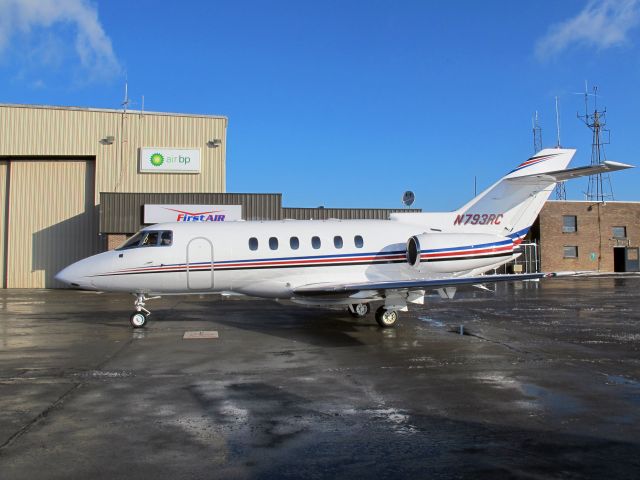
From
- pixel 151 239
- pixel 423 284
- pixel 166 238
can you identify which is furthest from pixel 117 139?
pixel 423 284

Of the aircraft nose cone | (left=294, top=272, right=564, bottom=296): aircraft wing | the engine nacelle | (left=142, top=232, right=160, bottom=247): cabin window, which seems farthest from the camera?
the engine nacelle

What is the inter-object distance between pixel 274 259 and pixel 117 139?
2345 cm

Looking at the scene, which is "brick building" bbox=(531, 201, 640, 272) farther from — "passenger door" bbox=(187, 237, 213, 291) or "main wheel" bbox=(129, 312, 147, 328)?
"main wheel" bbox=(129, 312, 147, 328)

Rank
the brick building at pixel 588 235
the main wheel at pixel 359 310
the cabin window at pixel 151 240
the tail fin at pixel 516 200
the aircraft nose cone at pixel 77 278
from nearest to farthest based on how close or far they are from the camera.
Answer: the aircraft nose cone at pixel 77 278
the cabin window at pixel 151 240
the tail fin at pixel 516 200
the main wheel at pixel 359 310
the brick building at pixel 588 235

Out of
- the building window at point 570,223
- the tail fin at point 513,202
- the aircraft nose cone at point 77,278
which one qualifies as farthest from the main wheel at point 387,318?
the building window at point 570,223

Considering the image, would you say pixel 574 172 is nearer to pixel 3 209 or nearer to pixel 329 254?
pixel 329 254

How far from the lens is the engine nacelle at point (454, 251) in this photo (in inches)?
586

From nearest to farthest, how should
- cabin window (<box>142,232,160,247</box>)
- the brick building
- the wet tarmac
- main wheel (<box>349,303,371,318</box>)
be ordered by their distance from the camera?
1. the wet tarmac
2. cabin window (<box>142,232,160,247</box>)
3. main wheel (<box>349,303,371,318</box>)
4. the brick building

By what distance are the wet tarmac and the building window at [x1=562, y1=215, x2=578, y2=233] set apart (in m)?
33.2

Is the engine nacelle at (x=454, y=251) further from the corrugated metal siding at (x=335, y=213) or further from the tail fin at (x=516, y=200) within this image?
the corrugated metal siding at (x=335, y=213)

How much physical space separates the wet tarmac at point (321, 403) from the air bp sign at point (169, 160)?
20808 mm

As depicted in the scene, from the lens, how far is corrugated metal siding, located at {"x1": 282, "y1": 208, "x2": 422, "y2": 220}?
3225 cm

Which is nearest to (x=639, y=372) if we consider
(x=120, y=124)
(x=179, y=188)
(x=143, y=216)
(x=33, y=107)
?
(x=143, y=216)

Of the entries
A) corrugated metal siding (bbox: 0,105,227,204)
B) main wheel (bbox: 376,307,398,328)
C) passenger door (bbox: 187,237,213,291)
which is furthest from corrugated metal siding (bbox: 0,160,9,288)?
main wheel (bbox: 376,307,398,328)
